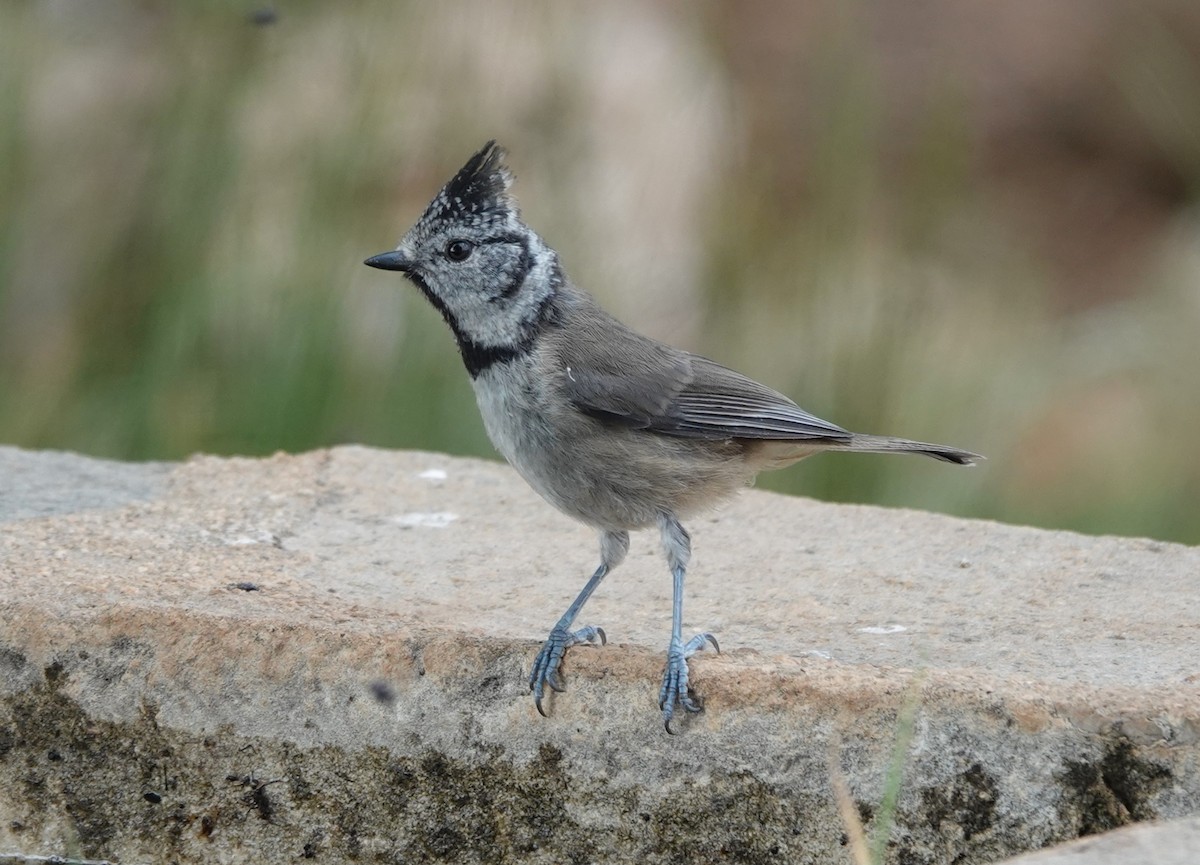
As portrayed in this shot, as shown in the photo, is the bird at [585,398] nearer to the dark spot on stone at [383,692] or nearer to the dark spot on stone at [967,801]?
the dark spot on stone at [383,692]

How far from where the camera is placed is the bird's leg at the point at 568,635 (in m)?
3.30

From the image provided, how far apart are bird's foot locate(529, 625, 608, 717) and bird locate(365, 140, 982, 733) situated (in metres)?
0.15

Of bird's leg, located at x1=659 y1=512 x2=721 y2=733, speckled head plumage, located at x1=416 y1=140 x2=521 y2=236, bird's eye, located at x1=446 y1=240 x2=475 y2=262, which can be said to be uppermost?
speckled head plumage, located at x1=416 y1=140 x2=521 y2=236

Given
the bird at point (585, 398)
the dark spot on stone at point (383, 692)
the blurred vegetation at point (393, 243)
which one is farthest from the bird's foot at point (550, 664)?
the blurred vegetation at point (393, 243)

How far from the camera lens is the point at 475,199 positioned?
166 inches

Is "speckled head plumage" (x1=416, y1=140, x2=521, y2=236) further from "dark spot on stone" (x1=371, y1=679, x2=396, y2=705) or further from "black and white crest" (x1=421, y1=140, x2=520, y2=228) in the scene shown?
Answer: "dark spot on stone" (x1=371, y1=679, x2=396, y2=705)

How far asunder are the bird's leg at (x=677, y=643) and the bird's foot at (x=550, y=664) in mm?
218

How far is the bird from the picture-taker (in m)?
3.91

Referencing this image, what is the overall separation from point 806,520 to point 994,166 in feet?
25.8

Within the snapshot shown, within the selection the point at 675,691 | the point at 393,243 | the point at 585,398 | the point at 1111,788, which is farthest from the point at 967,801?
the point at 393,243

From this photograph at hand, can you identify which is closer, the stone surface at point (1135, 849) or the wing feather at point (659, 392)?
the stone surface at point (1135, 849)

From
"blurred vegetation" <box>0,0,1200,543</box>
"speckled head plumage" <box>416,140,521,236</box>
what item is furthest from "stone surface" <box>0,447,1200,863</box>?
"blurred vegetation" <box>0,0,1200,543</box>

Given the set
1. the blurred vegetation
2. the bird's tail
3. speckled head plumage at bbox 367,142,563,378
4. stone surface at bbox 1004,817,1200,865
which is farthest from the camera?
the blurred vegetation

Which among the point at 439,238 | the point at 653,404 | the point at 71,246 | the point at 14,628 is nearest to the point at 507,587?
the point at 653,404
